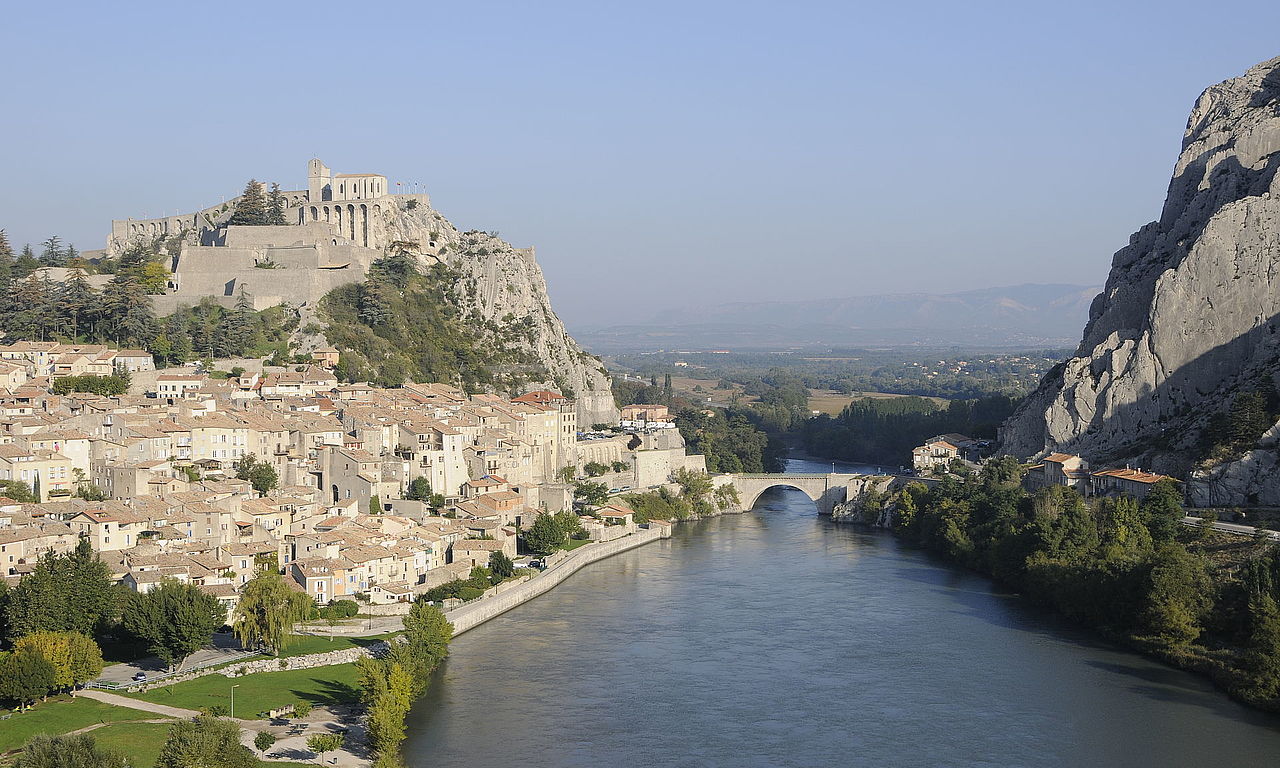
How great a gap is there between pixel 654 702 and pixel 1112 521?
12.8 meters

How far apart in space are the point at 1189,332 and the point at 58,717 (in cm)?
2904

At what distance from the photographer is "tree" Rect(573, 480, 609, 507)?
37.8 m

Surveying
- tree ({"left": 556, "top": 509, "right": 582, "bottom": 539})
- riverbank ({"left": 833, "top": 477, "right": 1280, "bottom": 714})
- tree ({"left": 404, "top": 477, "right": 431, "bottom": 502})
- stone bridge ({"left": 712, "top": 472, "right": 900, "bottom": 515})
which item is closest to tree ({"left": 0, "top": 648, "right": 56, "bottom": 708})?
tree ({"left": 404, "top": 477, "right": 431, "bottom": 502})

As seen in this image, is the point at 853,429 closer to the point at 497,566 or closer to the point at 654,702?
the point at 497,566

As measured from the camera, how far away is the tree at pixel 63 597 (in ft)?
66.0

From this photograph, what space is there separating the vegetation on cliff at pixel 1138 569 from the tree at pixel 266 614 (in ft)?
46.2

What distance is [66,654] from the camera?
18.8 meters

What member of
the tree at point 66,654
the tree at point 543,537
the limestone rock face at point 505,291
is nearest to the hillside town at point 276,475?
the tree at point 543,537

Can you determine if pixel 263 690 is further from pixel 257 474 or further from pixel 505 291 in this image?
pixel 505 291


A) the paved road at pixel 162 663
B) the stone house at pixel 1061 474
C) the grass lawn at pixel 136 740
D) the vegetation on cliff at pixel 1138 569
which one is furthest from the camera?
the stone house at pixel 1061 474

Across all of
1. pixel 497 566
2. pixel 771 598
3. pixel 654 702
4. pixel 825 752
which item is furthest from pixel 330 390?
pixel 825 752

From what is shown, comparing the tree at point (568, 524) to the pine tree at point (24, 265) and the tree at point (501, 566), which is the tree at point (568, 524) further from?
the pine tree at point (24, 265)

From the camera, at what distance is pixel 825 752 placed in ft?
60.6

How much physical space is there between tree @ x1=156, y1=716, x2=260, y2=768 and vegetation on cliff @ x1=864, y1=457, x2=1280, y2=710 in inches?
557
